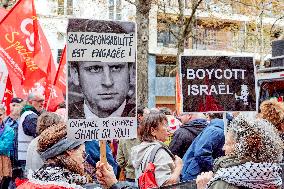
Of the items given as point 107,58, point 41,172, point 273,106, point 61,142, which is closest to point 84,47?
point 107,58

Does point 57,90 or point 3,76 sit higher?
point 3,76

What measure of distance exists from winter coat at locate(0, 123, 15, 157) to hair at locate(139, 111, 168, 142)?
10.5 ft

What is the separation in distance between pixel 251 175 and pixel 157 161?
1.80m

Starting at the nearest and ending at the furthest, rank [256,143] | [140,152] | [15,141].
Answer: [256,143] < [140,152] < [15,141]

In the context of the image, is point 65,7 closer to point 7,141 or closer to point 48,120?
point 7,141

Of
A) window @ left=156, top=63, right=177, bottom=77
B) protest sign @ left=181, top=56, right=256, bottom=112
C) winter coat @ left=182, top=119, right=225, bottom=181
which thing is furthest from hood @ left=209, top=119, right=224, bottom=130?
window @ left=156, top=63, right=177, bottom=77

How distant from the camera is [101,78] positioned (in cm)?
501

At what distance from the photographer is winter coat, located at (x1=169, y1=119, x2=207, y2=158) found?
7.31 metres

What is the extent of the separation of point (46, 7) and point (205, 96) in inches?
1233

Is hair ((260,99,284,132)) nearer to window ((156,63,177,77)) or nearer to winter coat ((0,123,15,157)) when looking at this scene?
winter coat ((0,123,15,157))

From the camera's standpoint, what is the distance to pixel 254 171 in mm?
3996

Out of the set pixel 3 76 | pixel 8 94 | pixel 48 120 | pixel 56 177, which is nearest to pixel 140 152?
pixel 48 120

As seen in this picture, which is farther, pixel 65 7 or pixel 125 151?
pixel 65 7

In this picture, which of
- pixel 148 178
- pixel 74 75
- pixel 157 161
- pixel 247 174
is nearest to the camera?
pixel 247 174
